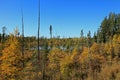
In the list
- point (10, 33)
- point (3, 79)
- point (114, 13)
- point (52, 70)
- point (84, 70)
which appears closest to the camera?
point (3, 79)

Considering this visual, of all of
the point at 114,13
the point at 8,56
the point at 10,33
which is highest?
the point at 114,13

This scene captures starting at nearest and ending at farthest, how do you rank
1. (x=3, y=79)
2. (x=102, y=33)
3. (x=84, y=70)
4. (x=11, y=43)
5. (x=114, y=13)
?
(x=3, y=79), (x=11, y=43), (x=84, y=70), (x=102, y=33), (x=114, y=13)

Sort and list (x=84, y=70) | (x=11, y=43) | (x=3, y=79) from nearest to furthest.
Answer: (x=3, y=79) < (x=11, y=43) < (x=84, y=70)

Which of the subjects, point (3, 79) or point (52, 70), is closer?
point (3, 79)

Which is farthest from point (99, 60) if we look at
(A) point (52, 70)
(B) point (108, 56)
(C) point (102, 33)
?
(C) point (102, 33)

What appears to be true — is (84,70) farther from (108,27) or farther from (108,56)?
(108,27)

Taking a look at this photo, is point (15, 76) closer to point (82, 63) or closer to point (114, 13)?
point (82, 63)

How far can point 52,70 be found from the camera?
184 ft

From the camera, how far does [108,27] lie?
103m

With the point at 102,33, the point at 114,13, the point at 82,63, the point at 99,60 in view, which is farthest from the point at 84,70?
the point at 114,13

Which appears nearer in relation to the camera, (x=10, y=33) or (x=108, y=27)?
(x=10, y=33)

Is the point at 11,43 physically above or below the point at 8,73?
above

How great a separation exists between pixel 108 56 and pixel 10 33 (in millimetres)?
43455

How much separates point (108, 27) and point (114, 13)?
997cm
